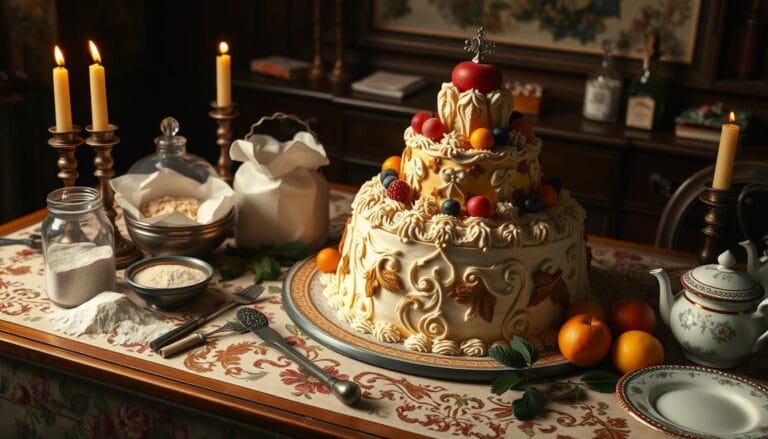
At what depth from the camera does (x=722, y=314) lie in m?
1.88

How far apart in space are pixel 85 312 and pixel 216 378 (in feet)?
1.29

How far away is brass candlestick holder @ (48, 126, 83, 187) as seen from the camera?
2203 millimetres

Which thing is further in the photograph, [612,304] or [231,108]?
[231,108]

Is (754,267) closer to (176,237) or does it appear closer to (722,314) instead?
(722,314)

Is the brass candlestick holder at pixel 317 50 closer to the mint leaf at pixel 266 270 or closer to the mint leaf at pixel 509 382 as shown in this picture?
the mint leaf at pixel 266 270

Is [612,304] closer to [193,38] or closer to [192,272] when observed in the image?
[192,272]

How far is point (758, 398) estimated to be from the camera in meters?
1.78

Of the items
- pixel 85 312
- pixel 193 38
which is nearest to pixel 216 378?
pixel 85 312

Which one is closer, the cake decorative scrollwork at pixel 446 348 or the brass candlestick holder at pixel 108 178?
the cake decorative scrollwork at pixel 446 348

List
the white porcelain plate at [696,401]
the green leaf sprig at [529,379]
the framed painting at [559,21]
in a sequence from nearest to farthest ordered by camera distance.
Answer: the white porcelain plate at [696,401] → the green leaf sprig at [529,379] → the framed painting at [559,21]

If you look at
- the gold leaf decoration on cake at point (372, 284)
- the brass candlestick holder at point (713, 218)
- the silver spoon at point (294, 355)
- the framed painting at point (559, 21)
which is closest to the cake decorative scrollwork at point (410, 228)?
the gold leaf decoration on cake at point (372, 284)

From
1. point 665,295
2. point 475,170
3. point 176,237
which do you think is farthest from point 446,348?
point 176,237

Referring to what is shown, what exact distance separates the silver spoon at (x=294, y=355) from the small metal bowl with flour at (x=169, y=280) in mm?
131

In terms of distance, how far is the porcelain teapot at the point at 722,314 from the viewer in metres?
1.86
